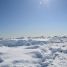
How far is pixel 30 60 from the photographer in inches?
268

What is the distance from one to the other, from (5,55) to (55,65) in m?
3.07

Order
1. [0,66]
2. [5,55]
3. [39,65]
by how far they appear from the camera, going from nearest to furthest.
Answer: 1. [0,66]
2. [39,65]
3. [5,55]

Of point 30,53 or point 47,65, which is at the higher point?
point 30,53

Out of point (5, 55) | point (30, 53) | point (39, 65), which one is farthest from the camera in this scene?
point (30, 53)

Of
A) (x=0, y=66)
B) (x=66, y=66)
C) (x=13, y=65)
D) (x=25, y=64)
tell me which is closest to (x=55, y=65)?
Answer: (x=66, y=66)

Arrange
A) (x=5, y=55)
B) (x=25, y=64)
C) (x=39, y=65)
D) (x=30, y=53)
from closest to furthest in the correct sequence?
(x=25, y=64) → (x=39, y=65) → (x=5, y=55) → (x=30, y=53)

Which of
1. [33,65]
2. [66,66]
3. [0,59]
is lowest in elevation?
[66,66]

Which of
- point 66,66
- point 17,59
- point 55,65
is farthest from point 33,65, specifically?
point 66,66

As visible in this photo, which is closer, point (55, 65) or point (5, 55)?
point (5, 55)

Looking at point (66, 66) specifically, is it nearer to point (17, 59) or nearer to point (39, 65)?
point (39, 65)

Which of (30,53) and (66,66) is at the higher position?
(30,53)

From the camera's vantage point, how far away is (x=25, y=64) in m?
6.24

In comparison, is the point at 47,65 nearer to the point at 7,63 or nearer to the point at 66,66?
the point at 66,66

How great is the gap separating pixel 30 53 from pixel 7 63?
2.21 metres
